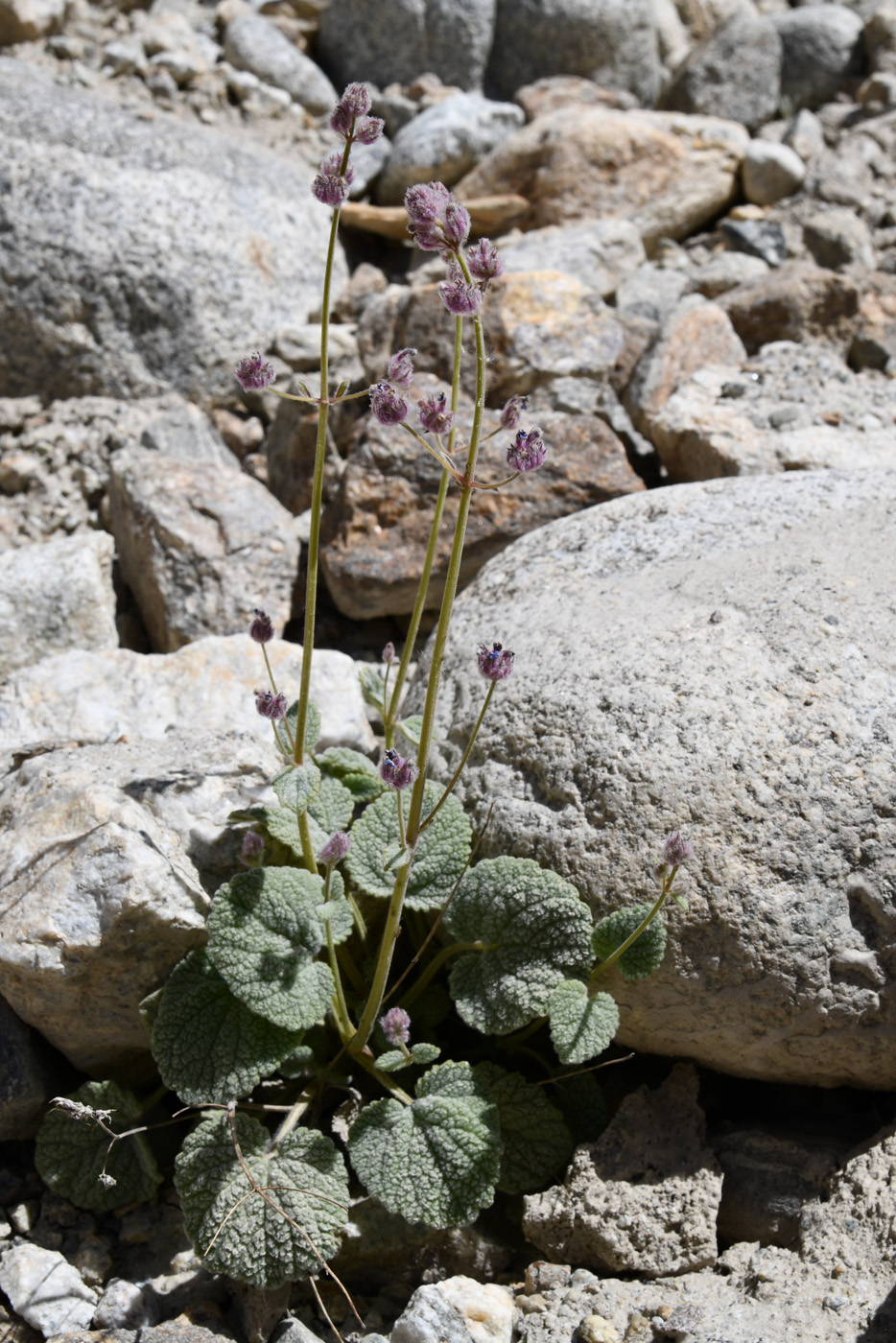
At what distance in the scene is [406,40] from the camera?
7.41 metres

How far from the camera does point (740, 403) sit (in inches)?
181

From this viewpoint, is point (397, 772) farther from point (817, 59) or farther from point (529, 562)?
point (817, 59)

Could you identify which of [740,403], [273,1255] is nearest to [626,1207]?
[273,1255]

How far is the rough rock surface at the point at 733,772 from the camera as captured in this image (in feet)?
8.49

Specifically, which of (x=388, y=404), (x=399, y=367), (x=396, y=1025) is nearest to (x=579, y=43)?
(x=399, y=367)

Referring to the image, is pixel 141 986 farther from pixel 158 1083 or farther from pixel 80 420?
pixel 80 420

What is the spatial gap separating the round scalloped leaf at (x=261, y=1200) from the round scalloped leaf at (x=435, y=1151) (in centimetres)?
10

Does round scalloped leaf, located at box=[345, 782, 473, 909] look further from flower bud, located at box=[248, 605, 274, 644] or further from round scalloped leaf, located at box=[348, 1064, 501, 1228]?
flower bud, located at box=[248, 605, 274, 644]

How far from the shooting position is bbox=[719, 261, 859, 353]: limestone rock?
5234mm

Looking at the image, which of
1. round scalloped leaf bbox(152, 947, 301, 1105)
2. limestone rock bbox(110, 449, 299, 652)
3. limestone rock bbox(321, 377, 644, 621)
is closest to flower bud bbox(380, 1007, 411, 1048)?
round scalloped leaf bbox(152, 947, 301, 1105)

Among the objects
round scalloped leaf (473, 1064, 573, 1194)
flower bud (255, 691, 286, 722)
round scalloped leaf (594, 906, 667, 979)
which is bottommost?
round scalloped leaf (473, 1064, 573, 1194)

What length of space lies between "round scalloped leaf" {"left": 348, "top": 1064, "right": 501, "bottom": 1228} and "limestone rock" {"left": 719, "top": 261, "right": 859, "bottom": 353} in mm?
3894

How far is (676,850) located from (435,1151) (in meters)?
0.91

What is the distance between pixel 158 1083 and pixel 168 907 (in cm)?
63
